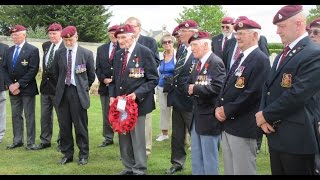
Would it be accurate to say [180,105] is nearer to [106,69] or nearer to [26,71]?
[106,69]

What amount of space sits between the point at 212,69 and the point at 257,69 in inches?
31.7

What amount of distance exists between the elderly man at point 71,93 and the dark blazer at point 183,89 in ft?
5.12

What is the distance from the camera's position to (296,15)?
3975 millimetres

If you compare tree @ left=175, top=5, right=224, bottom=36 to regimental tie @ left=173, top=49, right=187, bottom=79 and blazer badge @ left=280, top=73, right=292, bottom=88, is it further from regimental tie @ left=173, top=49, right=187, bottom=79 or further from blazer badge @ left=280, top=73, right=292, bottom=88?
blazer badge @ left=280, top=73, right=292, bottom=88

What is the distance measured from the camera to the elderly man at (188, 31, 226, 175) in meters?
5.13

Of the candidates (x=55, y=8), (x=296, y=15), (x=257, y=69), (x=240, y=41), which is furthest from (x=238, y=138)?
(x=55, y=8)

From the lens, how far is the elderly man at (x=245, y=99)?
4512 mm

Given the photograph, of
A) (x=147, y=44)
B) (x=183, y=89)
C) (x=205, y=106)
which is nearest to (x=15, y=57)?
(x=147, y=44)

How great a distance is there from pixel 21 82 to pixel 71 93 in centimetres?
176

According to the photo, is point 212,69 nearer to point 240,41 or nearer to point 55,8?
point 240,41

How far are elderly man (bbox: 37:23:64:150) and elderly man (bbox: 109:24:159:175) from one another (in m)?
2.21

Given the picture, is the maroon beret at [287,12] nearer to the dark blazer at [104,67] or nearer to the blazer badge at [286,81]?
the blazer badge at [286,81]

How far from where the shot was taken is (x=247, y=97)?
14.7 feet
